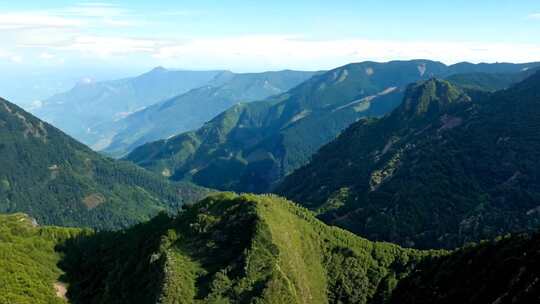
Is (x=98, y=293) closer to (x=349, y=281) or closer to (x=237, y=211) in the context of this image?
(x=237, y=211)

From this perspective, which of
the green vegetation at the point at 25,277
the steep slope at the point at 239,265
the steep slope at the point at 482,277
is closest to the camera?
the steep slope at the point at 482,277

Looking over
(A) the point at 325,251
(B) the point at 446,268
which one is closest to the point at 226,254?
(A) the point at 325,251

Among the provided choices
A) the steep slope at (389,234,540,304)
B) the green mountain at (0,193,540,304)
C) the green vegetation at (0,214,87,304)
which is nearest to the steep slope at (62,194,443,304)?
the green mountain at (0,193,540,304)

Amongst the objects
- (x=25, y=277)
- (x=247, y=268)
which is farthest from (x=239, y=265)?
(x=25, y=277)

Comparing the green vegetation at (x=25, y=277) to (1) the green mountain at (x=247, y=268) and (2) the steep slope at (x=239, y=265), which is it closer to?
(1) the green mountain at (x=247, y=268)

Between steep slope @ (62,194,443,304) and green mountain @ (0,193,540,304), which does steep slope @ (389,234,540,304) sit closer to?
green mountain @ (0,193,540,304)

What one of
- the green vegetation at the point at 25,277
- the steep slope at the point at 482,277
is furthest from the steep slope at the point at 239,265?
the steep slope at the point at 482,277
